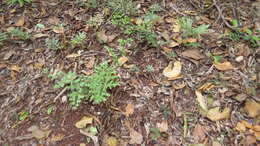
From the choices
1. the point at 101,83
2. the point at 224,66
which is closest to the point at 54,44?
the point at 101,83

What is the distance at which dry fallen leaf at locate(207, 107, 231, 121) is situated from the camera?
6.51 ft

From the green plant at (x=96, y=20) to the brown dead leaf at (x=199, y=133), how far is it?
63.4 inches

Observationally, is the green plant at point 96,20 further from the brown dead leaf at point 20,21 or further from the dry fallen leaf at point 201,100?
the dry fallen leaf at point 201,100

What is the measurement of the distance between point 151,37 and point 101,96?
90cm

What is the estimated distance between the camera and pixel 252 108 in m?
2.01

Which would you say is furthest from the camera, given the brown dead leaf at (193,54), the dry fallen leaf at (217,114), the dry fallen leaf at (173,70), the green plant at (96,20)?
the green plant at (96,20)

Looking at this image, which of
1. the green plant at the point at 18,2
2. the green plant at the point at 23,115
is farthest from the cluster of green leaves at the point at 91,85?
the green plant at the point at 18,2

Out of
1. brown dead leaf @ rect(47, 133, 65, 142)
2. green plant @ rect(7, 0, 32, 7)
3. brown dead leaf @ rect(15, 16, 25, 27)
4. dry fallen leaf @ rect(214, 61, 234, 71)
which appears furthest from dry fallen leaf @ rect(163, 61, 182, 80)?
green plant @ rect(7, 0, 32, 7)

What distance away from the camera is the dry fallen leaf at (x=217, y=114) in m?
1.99

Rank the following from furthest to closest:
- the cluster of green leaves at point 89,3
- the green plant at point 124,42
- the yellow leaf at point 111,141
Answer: the cluster of green leaves at point 89,3 → the green plant at point 124,42 → the yellow leaf at point 111,141

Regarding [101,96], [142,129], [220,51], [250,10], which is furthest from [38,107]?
[250,10]

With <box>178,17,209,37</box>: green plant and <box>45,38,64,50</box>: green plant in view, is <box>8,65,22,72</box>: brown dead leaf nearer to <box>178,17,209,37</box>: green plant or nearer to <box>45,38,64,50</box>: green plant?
<box>45,38,64,50</box>: green plant

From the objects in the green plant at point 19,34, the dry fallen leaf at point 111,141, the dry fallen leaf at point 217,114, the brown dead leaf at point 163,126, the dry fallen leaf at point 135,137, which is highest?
the green plant at point 19,34

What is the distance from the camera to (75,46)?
2549 mm
